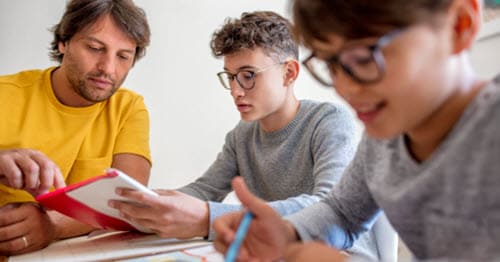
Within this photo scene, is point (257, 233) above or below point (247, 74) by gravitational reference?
below

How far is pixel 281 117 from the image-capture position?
1292 mm

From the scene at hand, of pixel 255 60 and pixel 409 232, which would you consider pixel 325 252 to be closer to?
pixel 409 232

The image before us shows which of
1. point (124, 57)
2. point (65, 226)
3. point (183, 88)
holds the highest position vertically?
point (124, 57)

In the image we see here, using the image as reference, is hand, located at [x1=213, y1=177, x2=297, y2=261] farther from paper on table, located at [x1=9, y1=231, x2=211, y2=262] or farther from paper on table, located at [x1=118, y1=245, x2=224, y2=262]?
paper on table, located at [x1=9, y1=231, x2=211, y2=262]

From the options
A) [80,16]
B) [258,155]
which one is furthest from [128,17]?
[258,155]

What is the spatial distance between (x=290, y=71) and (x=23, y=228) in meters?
0.84

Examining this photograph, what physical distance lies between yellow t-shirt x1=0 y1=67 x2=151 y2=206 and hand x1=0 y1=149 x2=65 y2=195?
337mm

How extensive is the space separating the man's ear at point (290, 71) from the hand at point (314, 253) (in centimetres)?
86

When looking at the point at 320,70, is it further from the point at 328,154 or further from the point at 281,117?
the point at 281,117

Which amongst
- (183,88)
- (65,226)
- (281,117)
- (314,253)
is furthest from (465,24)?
(183,88)

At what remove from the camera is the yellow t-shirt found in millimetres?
1320

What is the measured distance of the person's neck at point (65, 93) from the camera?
1428 mm

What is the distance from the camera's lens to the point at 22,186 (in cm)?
97

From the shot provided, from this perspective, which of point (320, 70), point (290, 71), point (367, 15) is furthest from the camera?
point (290, 71)
